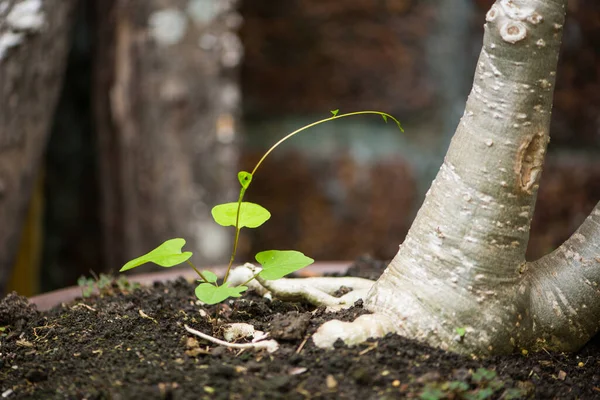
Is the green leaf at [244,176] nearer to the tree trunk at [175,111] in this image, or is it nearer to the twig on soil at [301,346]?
the twig on soil at [301,346]

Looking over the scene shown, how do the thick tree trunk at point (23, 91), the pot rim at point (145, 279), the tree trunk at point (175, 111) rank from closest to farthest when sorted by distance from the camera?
the pot rim at point (145, 279), the thick tree trunk at point (23, 91), the tree trunk at point (175, 111)

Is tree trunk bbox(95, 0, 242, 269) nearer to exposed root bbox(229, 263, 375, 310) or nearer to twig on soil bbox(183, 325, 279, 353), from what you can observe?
exposed root bbox(229, 263, 375, 310)

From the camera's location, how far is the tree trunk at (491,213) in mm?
674

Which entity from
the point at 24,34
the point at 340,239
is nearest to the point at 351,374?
the point at 24,34

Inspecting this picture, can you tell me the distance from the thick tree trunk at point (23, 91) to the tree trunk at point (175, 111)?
6.8 inches

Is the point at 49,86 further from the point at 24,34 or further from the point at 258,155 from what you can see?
the point at 258,155

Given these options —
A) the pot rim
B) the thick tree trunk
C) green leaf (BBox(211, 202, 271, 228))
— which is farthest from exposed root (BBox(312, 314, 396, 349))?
the thick tree trunk

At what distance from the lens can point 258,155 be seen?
1695 mm

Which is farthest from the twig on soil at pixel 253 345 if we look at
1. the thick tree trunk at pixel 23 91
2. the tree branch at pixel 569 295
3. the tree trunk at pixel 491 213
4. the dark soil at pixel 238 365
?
the thick tree trunk at pixel 23 91

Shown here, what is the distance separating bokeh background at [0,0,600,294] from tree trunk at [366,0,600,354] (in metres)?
0.84

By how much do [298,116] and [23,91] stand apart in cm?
67

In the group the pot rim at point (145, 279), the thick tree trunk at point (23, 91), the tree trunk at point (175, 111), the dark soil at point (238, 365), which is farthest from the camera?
the tree trunk at point (175, 111)

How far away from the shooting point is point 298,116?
1.67 metres

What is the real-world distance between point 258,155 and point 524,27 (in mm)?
1091
